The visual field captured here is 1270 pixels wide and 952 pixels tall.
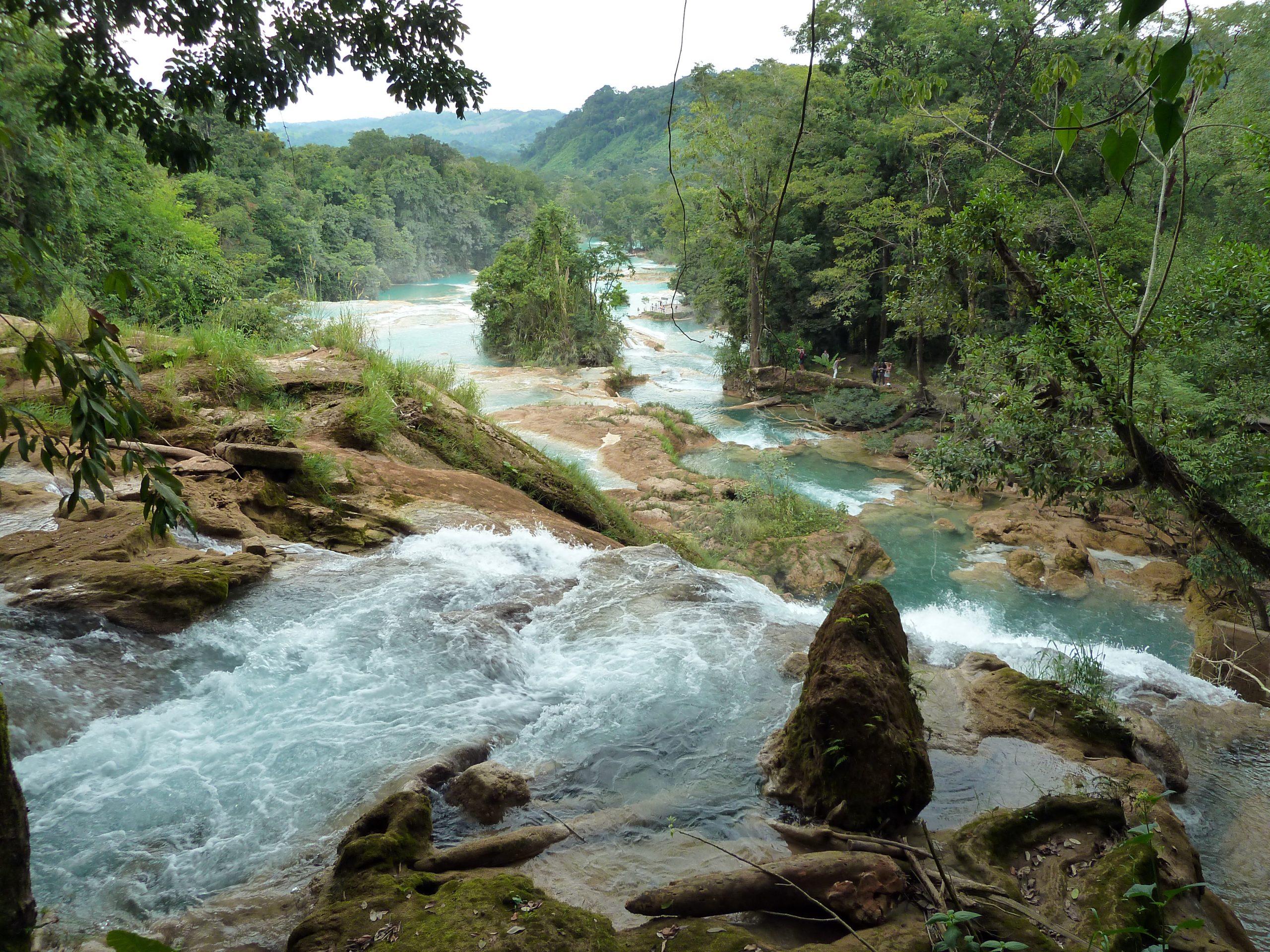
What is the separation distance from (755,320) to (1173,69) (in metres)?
22.8

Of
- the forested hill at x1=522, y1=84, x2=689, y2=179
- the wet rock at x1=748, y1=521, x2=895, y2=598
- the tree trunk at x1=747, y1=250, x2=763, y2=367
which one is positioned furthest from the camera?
the forested hill at x1=522, y1=84, x2=689, y2=179

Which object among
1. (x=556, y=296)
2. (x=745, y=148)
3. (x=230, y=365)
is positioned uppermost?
(x=745, y=148)

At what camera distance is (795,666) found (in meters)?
5.85

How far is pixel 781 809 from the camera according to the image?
412cm

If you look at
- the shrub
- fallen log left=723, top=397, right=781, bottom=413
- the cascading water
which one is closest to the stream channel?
the cascading water

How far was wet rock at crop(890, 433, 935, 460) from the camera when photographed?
62.5ft

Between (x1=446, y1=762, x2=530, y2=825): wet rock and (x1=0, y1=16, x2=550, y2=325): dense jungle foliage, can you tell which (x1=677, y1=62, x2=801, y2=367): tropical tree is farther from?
(x1=446, y1=762, x2=530, y2=825): wet rock

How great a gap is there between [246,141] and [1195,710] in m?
39.8

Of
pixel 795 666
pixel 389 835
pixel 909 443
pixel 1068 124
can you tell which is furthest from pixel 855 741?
pixel 909 443

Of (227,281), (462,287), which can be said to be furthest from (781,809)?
(462,287)

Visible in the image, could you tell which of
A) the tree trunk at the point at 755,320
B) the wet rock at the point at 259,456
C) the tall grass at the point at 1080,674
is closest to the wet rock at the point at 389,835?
the wet rock at the point at 259,456

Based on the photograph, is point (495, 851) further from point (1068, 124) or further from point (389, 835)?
point (1068, 124)

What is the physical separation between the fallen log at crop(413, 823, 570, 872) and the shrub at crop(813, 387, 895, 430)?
63.6 feet

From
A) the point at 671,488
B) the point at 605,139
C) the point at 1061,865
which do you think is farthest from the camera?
the point at 605,139
